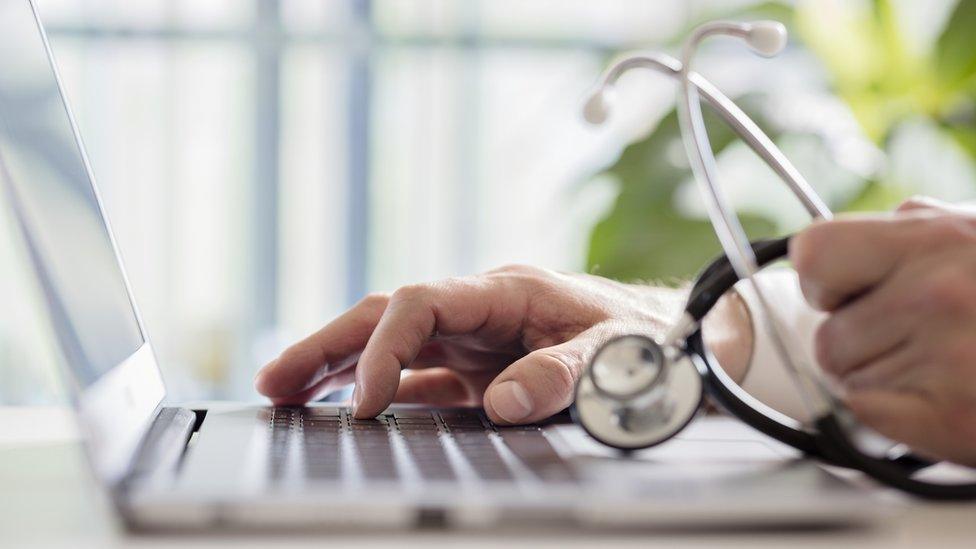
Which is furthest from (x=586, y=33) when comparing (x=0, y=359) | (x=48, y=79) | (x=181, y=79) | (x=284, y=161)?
(x=48, y=79)

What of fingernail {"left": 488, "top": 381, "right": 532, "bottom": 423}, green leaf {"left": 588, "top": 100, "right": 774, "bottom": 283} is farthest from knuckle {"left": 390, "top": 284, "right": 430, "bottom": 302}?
green leaf {"left": 588, "top": 100, "right": 774, "bottom": 283}

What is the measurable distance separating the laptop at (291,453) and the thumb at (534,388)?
1cm

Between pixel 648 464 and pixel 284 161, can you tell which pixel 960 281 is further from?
pixel 284 161

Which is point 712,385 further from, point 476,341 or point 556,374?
point 476,341

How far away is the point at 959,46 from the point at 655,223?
71 centimetres

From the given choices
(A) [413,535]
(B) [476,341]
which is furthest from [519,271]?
(A) [413,535]

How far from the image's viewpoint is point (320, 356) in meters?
0.73

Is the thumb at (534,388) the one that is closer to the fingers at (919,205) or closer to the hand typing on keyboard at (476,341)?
the hand typing on keyboard at (476,341)

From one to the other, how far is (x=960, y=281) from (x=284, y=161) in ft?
8.50

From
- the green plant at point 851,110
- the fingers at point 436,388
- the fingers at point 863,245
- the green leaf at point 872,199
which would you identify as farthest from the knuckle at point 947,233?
the green leaf at point 872,199

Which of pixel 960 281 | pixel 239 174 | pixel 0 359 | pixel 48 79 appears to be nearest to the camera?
pixel 960 281

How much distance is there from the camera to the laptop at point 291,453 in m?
0.39

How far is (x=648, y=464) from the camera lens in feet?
1.64

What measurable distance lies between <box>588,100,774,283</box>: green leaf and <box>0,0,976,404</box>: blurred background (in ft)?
2.35
